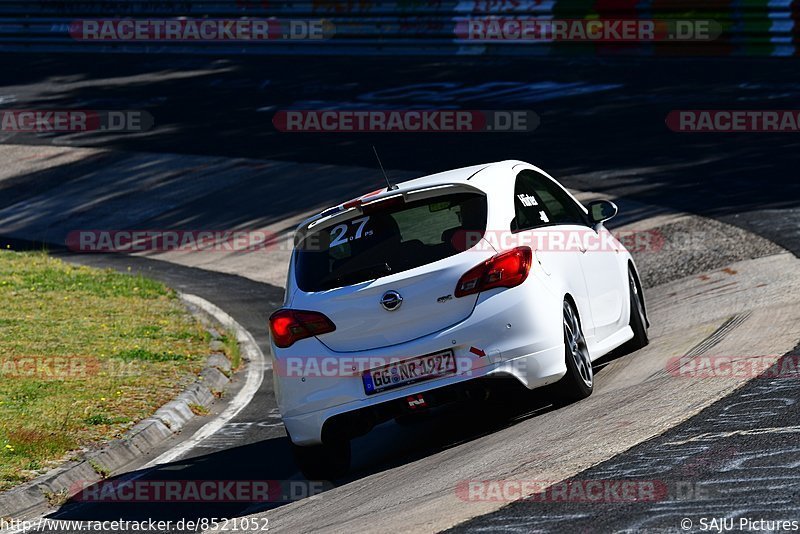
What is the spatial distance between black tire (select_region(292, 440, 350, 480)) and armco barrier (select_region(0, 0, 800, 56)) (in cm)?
1873

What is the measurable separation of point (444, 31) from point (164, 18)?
9876mm

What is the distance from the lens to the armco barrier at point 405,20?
84.2ft

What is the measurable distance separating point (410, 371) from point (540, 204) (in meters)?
1.88

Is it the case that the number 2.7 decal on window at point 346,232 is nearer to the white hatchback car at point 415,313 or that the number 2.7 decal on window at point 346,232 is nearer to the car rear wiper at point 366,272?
the white hatchback car at point 415,313

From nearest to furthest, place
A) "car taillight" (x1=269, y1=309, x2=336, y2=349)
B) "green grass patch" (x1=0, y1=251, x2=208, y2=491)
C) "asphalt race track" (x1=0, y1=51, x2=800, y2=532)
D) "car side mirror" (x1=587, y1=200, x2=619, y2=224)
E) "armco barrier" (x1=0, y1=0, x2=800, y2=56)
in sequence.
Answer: "asphalt race track" (x1=0, y1=51, x2=800, y2=532) → "car taillight" (x1=269, y1=309, x2=336, y2=349) → "car side mirror" (x1=587, y1=200, x2=619, y2=224) → "green grass patch" (x1=0, y1=251, x2=208, y2=491) → "armco barrier" (x1=0, y1=0, x2=800, y2=56)

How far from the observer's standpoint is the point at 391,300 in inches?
318

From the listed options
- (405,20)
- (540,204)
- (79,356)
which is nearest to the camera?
(540,204)

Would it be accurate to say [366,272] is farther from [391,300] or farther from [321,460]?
[321,460]

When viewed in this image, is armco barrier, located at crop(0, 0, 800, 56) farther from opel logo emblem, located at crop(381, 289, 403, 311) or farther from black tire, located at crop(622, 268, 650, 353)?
opel logo emblem, located at crop(381, 289, 403, 311)

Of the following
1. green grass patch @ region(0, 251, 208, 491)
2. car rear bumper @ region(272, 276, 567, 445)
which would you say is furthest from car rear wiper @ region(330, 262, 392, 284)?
green grass patch @ region(0, 251, 208, 491)

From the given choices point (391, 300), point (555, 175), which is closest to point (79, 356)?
point (391, 300)

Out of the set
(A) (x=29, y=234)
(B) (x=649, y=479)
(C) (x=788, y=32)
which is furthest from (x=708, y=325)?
(C) (x=788, y=32)

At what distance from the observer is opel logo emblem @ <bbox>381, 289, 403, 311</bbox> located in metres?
8.08

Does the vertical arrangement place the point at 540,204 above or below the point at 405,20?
below
